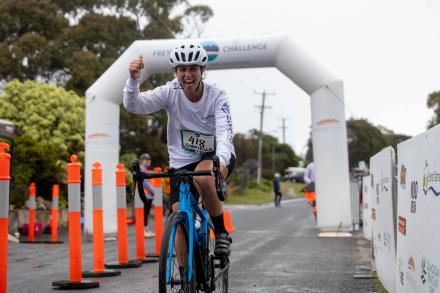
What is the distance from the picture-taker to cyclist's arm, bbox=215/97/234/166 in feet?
17.3

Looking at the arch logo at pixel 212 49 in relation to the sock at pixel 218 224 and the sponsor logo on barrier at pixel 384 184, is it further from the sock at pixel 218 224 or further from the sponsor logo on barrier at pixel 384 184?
the sock at pixel 218 224

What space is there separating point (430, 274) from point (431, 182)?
2.00 feet

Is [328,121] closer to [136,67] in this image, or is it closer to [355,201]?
[355,201]

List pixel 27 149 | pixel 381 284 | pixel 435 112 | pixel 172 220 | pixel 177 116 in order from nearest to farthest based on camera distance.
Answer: pixel 172 220 → pixel 177 116 → pixel 381 284 → pixel 27 149 → pixel 435 112

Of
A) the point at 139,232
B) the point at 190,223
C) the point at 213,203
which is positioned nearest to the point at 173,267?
the point at 190,223

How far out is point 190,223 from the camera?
5121mm

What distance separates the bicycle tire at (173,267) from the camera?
4.54 meters

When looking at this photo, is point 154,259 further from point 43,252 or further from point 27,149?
point 27,149

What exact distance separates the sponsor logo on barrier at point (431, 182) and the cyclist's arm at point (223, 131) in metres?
1.38

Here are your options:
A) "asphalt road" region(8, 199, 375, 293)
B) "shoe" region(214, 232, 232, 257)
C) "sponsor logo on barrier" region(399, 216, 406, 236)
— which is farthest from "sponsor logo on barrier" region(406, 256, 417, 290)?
"asphalt road" region(8, 199, 375, 293)

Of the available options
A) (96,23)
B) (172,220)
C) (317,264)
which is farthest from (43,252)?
(96,23)

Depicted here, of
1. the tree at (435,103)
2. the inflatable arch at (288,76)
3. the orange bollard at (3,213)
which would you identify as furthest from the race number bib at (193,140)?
the tree at (435,103)

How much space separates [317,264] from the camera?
10.3m

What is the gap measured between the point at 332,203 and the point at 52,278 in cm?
919
